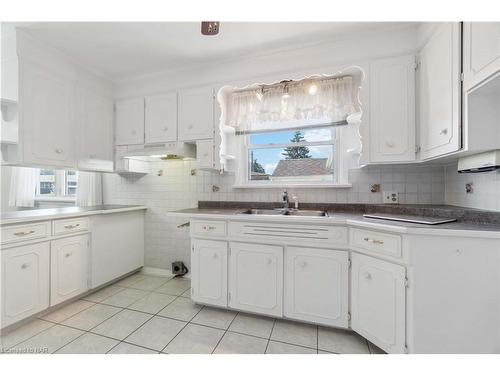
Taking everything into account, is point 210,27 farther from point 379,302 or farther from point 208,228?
point 379,302

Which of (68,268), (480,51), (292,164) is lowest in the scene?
(68,268)

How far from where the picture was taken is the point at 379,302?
4.57 ft

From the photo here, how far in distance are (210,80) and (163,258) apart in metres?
2.21

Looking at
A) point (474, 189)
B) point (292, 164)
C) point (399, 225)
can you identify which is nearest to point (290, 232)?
point (399, 225)

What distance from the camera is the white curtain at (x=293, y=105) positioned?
6.73 feet

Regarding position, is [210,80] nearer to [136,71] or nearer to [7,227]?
[136,71]

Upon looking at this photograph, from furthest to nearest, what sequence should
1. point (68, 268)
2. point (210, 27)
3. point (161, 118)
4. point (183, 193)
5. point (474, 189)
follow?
1. point (183, 193)
2. point (161, 118)
3. point (68, 268)
4. point (474, 189)
5. point (210, 27)

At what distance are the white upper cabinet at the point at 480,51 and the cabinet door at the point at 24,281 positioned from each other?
127 inches

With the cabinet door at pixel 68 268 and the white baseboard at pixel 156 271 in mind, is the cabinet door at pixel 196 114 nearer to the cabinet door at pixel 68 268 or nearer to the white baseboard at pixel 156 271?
the cabinet door at pixel 68 268

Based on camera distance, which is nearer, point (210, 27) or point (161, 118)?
point (210, 27)

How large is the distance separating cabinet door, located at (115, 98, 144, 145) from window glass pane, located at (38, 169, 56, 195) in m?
1.82

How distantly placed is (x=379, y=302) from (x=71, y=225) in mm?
2632

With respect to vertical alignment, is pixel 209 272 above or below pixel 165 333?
above
